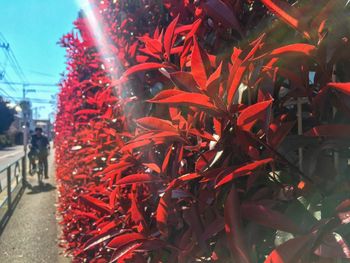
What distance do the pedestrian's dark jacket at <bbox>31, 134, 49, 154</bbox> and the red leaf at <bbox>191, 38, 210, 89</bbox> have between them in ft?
50.9

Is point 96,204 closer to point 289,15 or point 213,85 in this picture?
point 213,85

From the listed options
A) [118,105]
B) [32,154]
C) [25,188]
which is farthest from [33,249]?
[32,154]

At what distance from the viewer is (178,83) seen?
1.31m

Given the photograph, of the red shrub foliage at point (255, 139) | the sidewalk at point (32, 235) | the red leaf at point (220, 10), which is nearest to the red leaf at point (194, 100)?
the red shrub foliage at point (255, 139)

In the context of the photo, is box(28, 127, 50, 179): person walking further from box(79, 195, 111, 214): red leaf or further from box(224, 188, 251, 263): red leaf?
box(224, 188, 251, 263): red leaf

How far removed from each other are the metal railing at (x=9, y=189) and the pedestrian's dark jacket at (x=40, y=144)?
1.79 meters

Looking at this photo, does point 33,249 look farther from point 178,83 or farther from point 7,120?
point 7,120

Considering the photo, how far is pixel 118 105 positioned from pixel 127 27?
548mm

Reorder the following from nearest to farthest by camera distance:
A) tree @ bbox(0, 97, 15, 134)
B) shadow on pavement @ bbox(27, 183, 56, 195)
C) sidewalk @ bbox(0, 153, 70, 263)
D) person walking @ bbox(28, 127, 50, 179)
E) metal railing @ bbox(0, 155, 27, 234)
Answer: sidewalk @ bbox(0, 153, 70, 263), metal railing @ bbox(0, 155, 27, 234), shadow on pavement @ bbox(27, 183, 56, 195), person walking @ bbox(28, 127, 50, 179), tree @ bbox(0, 97, 15, 134)

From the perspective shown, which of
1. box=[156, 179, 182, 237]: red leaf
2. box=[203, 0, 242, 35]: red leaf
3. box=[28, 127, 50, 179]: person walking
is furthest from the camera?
box=[28, 127, 50, 179]: person walking

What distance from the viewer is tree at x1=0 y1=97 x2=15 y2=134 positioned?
56.1 meters

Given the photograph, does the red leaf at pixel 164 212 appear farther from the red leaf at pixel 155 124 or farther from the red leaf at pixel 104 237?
the red leaf at pixel 104 237

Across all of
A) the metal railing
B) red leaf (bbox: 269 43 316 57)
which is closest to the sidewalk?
the metal railing

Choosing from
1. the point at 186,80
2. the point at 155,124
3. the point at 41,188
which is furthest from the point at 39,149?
the point at 186,80
